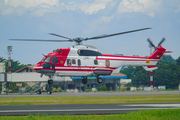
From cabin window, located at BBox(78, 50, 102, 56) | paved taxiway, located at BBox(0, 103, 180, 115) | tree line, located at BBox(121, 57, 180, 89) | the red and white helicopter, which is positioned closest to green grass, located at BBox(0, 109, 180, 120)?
paved taxiway, located at BBox(0, 103, 180, 115)

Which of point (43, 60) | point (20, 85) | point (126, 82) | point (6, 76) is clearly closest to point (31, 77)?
point (6, 76)

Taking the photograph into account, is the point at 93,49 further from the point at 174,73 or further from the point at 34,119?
the point at 174,73

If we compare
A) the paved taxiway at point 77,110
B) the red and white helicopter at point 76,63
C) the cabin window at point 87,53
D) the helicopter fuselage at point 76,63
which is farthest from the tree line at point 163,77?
the cabin window at point 87,53

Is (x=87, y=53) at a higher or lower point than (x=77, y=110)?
higher

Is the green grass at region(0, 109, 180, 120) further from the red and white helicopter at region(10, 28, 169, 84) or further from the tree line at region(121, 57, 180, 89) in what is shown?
the tree line at region(121, 57, 180, 89)

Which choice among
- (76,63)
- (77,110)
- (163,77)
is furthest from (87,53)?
(163,77)

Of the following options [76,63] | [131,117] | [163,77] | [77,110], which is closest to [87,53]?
[76,63]

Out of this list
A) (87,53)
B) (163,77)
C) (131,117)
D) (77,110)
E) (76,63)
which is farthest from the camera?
(163,77)

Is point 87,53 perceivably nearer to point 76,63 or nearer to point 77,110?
point 76,63

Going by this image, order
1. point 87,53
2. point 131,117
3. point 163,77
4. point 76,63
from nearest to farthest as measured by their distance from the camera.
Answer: point 131,117 < point 76,63 < point 87,53 < point 163,77

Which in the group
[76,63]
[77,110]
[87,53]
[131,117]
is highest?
[87,53]

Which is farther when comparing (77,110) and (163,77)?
(163,77)

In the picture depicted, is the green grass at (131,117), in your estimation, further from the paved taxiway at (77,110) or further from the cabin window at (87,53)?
the cabin window at (87,53)

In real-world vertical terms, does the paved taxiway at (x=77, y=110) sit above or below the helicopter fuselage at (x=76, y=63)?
below
